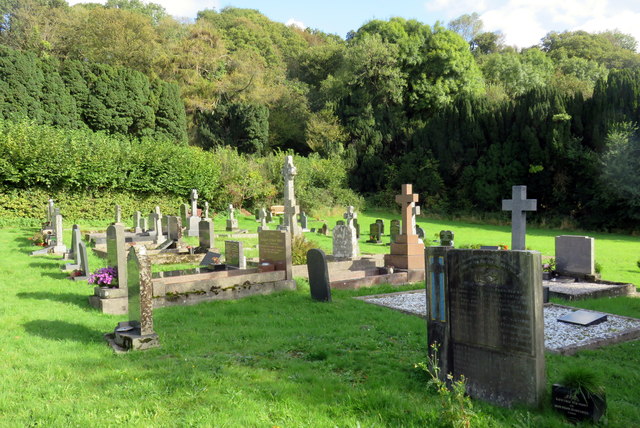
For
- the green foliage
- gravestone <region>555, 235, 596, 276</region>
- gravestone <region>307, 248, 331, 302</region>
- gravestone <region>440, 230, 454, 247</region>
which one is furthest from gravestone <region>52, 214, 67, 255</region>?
gravestone <region>555, 235, 596, 276</region>

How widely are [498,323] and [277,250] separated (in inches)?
280

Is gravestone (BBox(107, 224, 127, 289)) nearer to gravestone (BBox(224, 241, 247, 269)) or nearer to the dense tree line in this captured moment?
gravestone (BBox(224, 241, 247, 269))

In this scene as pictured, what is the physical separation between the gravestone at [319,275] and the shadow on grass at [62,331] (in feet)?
13.0

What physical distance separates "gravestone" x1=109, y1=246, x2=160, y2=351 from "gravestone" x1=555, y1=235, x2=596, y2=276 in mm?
9691

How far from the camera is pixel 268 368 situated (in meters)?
5.48

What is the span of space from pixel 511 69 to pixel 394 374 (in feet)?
139

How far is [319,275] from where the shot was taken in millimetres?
9594

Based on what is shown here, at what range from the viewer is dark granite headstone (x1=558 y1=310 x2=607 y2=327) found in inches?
→ 306

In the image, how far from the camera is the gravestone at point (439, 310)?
195 inches

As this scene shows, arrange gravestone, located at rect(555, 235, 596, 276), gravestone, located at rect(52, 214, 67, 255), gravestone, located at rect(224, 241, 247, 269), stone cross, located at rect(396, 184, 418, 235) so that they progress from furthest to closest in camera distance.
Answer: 1. gravestone, located at rect(52, 214, 67, 255)
2. stone cross, located at rect(396, 184, 418, 235)
3. gravestone, located at rect(555, 235, 596, 276)
4. gravestone, located at rect(224, 241, 247, 269)

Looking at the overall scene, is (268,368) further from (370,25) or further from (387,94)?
(370,25)

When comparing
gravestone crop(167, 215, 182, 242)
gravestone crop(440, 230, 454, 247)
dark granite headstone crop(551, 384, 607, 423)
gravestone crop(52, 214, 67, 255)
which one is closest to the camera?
dark granite headstone crop(551, 384, 607, 423)

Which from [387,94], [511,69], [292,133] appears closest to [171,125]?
[292,133]

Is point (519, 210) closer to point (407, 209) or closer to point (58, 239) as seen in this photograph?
point (407, 209)
